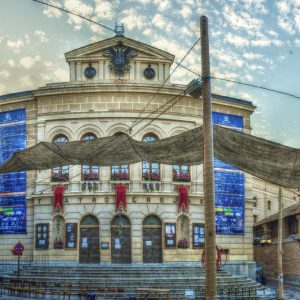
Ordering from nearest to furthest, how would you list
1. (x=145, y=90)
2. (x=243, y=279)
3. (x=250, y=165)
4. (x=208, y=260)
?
(x=208, y=260) < (x=250, y=165) < (x=243, y=279) < (x=145, y=90)

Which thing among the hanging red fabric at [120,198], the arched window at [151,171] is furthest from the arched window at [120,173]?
the arched window at [151,171]

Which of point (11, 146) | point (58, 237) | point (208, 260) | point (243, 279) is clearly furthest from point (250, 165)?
point (11, 146)

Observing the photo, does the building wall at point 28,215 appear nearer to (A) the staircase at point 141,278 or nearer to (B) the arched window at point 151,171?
(A) the staircase at point 141,278

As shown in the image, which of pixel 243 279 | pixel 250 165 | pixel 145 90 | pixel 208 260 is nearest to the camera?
pixel 208 260

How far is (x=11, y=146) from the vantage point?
37.8m

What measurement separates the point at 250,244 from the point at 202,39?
27531 millimetres

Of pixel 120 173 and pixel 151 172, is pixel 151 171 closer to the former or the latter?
pixel 151 172

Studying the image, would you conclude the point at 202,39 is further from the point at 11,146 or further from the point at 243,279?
the point at 11,146

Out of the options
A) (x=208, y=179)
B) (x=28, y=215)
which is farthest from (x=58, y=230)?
(x=208, y=179)

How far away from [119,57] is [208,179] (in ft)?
86.0

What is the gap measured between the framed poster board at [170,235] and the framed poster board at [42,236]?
766cm

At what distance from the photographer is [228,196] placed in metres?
37.5

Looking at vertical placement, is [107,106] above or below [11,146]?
above

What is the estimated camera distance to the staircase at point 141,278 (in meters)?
29.5
